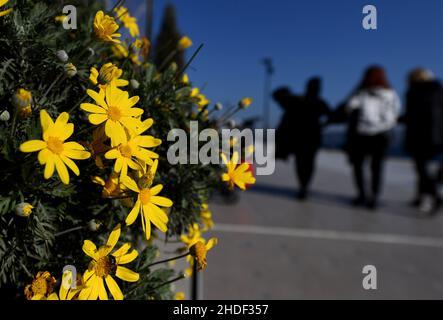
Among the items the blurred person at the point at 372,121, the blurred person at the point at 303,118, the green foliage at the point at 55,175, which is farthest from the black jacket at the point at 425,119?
the green foliage at the point at 55,175

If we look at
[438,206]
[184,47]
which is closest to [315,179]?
[438,206]

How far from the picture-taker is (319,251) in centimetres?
371

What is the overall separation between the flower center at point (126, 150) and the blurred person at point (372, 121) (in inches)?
200

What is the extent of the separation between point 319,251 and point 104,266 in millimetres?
3131

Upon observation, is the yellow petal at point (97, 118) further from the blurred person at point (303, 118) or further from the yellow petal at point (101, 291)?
the blurred person at point (303, 118)

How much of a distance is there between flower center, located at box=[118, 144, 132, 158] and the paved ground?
110 centimetres

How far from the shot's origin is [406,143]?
17.8 feet

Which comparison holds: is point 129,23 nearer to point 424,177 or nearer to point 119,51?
point 119,51

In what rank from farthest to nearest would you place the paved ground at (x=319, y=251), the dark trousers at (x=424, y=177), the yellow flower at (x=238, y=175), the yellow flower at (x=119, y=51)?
1. the dark trousers at (x=424, y=177)
2. the paved ground at (x=319, y=251)
3. the yellow flower at (x=119, y=51)
4. the yellow flower at (x=238, y=175)

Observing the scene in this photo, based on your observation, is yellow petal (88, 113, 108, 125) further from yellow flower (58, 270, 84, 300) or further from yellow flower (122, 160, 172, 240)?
yellow flower (58, 270, 84, 300)

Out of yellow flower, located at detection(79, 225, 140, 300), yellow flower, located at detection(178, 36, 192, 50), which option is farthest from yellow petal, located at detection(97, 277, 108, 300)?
yellow flower, located at detection(178, 36, 192, 50)

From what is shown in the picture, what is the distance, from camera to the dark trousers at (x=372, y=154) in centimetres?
556

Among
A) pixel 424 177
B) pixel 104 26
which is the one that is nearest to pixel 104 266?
pixel 104 26

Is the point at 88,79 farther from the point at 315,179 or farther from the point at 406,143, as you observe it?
the point at 315,179
